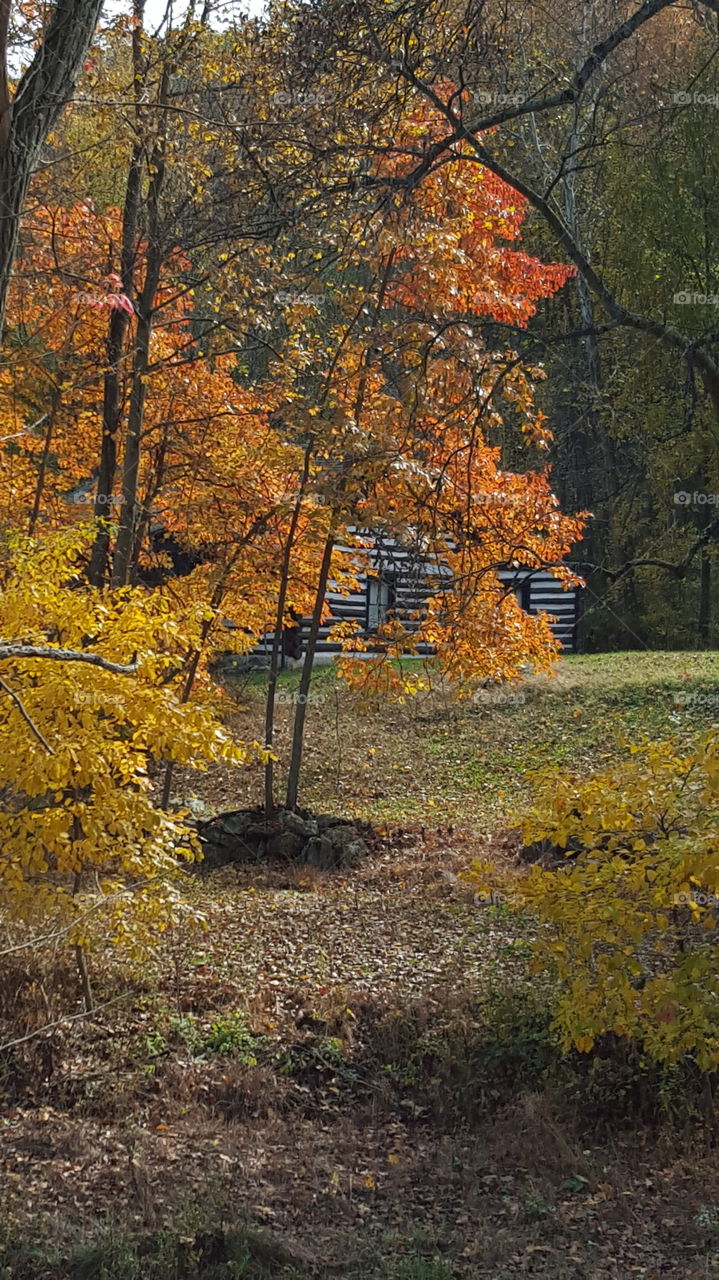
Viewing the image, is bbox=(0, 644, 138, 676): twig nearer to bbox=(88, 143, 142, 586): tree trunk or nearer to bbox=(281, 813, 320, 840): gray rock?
bbox=(88, 143, 142, 586): tree trunk

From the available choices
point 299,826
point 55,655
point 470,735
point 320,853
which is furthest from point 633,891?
point 470,735

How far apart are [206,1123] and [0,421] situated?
9.11 metres

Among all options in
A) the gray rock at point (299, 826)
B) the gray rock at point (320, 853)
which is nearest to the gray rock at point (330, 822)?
the gray rock at point (299, 826)

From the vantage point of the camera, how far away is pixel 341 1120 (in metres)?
6.92

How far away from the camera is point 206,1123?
680 cm

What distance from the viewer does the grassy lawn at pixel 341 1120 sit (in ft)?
17.6

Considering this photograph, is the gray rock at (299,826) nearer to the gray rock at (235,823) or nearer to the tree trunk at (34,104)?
the gray rock at (235,823)

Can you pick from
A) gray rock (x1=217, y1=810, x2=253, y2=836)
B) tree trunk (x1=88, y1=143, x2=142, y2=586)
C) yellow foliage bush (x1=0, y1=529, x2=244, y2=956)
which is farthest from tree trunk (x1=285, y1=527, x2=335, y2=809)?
yellow foliage bush (x1=0, y1=529, x2=244, y2=956)

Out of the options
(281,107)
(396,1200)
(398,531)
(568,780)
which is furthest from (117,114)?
(396,1200)

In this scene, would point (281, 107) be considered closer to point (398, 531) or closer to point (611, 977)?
point (398, 531)

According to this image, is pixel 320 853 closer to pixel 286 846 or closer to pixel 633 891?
pixel 286 846

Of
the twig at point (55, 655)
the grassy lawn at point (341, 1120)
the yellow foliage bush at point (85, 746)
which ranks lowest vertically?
the grassy lawn at point (341, 1120)

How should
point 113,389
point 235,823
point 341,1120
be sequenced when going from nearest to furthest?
point 341,1120 → point 235,823 → point 113,389

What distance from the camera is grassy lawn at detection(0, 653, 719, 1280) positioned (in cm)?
536
